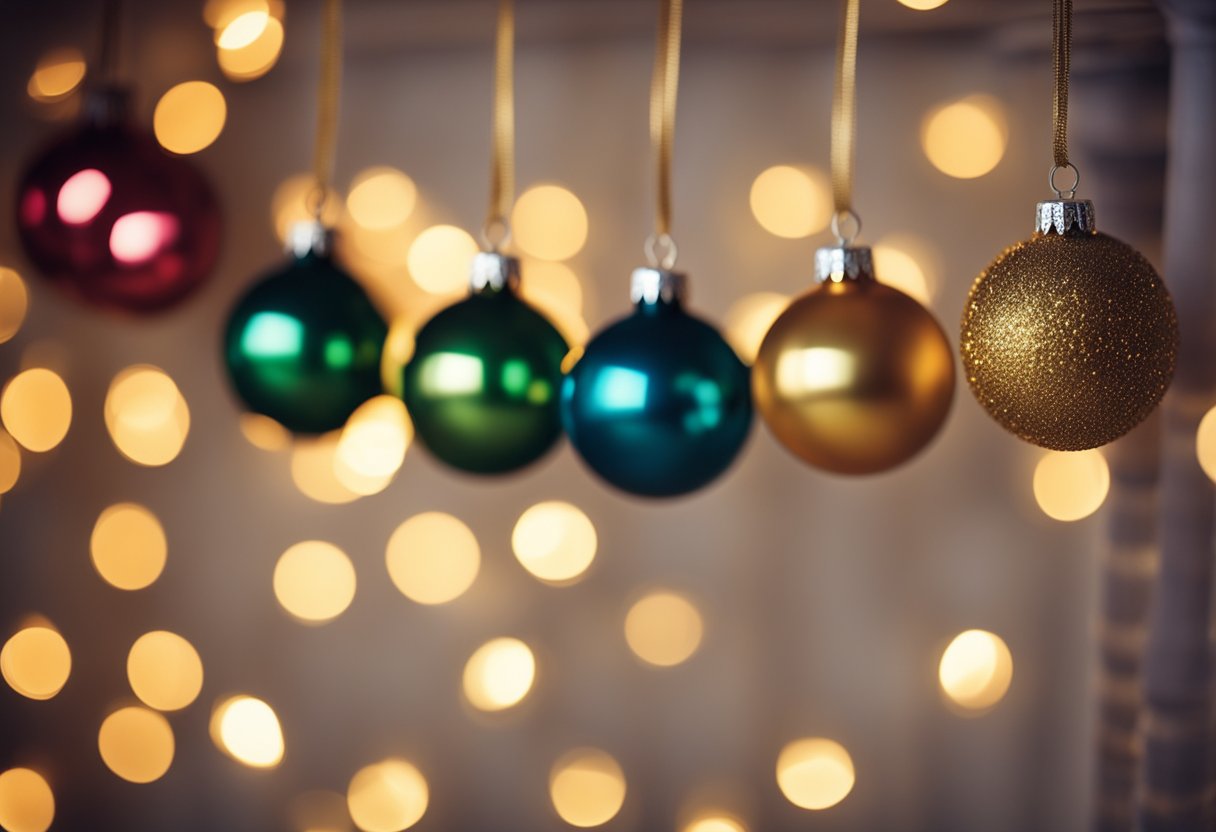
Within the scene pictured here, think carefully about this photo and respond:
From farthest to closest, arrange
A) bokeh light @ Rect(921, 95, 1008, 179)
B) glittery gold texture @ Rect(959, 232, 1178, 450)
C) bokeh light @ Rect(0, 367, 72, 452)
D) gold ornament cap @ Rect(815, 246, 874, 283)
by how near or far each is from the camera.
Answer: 1. bokeh light @ Rect(0, 367, 72, 452)
2. bokeh light @ Rect(921, 95, 1008, 179)
3. gold ornament cap @ Rect(815, 246, 874, 283)
4. glittery gold texture @ Rect(959, 232, 1178, 450)

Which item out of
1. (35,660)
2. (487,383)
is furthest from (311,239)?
(35,660)

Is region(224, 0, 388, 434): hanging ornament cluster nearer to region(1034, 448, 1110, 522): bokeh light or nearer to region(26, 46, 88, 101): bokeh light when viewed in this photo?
region(26, 46, 88, 101): bokeh light

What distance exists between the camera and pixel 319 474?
1148 mm

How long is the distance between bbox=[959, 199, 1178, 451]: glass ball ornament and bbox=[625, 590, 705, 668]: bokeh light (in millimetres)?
529

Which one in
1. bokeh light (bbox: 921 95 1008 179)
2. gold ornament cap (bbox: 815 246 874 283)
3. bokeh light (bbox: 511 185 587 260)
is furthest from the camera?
bokeh light (bbox: 511 185 587 260)

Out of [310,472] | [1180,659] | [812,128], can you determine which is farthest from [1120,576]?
[310,472]

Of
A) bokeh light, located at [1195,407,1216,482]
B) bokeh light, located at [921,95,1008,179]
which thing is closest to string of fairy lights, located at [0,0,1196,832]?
bokeh light, located at [921,95,1008,179]

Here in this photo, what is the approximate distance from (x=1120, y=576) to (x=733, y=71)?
0.59m

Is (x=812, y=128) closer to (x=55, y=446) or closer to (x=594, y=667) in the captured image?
(x=594, y=667)

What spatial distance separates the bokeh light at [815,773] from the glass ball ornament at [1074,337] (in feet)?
1.78

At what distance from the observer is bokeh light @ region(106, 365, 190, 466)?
1.17m

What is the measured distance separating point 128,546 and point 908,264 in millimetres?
915

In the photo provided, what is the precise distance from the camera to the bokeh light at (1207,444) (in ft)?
2.57

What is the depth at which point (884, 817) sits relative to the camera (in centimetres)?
104
